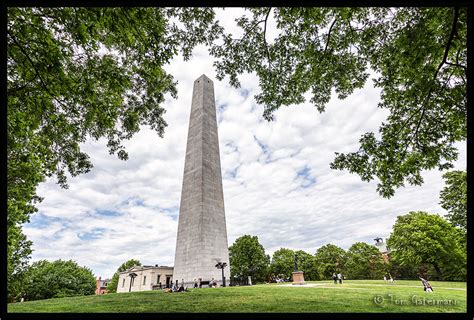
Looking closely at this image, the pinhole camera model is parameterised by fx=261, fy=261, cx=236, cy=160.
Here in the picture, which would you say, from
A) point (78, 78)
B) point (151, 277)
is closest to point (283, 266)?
point (151, 277)

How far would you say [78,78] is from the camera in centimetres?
651

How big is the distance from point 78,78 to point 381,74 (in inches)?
341

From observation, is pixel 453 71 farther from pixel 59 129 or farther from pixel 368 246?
pixel 368 246

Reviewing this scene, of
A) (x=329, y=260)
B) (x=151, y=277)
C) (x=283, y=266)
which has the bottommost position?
(x=151, y=277)

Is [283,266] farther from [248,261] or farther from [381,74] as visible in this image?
[381,74]

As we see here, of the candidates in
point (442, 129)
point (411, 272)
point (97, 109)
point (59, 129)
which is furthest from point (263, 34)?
point (411, 272)

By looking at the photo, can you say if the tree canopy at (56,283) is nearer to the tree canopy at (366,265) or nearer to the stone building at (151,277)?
the stone building at (151,277)

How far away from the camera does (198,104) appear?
2911 centimetres

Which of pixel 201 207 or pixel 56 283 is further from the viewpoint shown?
pixel 56 283

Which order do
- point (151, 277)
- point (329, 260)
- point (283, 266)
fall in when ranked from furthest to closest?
point (283, 266) < point (329, 260) < point (151, 277)

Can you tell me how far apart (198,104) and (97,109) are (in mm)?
23016

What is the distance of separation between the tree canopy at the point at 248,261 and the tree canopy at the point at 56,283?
2662 cm

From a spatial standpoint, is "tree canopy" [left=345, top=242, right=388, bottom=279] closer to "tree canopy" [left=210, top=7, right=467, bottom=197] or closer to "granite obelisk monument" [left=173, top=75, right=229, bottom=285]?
"granite obelisk monument" [left=173, top=75, right=229, bottom=285]
